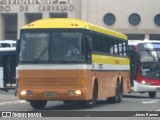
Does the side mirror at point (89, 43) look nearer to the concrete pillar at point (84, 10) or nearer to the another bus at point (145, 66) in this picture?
the another bus at point (145, 66)

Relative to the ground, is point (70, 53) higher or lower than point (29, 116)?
higher

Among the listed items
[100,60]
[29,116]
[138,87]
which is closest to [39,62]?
[100,60]

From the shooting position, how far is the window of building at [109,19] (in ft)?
257

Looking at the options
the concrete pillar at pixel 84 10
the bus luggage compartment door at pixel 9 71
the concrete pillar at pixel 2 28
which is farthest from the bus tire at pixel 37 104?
the concrete pillar at pixel 2 28

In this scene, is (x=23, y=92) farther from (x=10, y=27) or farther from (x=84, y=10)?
(x=10, y=27)

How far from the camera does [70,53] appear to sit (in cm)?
2442

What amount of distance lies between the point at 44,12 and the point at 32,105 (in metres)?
52.0

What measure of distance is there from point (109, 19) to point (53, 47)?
178 feet

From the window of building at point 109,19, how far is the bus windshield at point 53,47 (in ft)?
177

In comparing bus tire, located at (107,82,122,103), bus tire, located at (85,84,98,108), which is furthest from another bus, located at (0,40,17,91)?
bus tire, located at (85,84,98,108)

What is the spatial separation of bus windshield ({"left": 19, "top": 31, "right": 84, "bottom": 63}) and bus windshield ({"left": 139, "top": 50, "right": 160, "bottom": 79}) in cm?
1345

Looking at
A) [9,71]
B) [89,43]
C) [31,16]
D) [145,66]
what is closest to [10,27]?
[31,16]

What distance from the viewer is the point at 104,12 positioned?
78438 mm

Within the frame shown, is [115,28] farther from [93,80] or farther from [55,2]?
[93,80]
